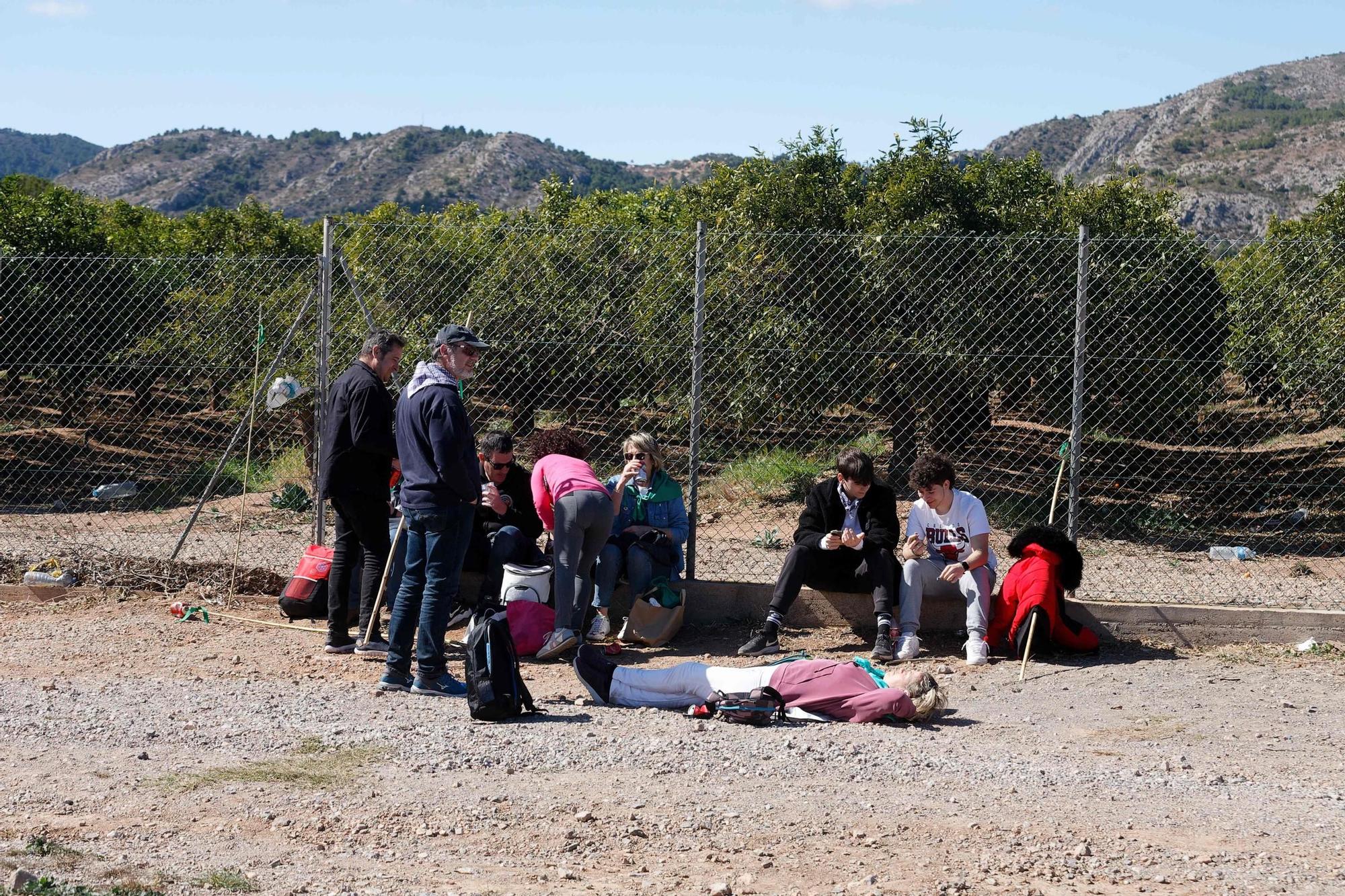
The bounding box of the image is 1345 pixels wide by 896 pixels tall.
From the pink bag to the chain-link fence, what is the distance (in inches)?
99.5

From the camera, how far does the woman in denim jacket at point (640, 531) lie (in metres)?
7.16

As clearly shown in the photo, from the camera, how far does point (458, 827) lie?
13.7ft

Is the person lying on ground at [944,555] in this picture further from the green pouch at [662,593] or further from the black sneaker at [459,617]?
the black sneaker at [459,617]

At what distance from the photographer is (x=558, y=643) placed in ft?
21.9

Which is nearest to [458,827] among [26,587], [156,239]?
[26,587]

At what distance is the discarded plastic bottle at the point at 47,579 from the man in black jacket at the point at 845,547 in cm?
454

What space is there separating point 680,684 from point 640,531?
1606 millimetres

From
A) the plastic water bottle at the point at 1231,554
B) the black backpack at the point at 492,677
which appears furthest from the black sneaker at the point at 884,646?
the plastic water bottle at the point at 1231,554

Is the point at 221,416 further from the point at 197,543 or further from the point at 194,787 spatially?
the point at 194,787

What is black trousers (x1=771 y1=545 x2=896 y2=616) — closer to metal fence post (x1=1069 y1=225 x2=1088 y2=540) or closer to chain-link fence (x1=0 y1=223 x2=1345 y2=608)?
metal fence post (x1=1069 y1=225 x2=1088 y2=540)

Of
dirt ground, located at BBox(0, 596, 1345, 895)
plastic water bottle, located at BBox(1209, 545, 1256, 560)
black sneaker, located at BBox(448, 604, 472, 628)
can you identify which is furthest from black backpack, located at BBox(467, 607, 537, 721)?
plastic water bottle, located at BBox(1209, 545, 1256, 560)

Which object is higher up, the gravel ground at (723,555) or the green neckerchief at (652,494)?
the green neckerchief at (652,494)

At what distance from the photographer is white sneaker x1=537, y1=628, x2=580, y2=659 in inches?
263

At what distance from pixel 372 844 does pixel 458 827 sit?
0.99ft
